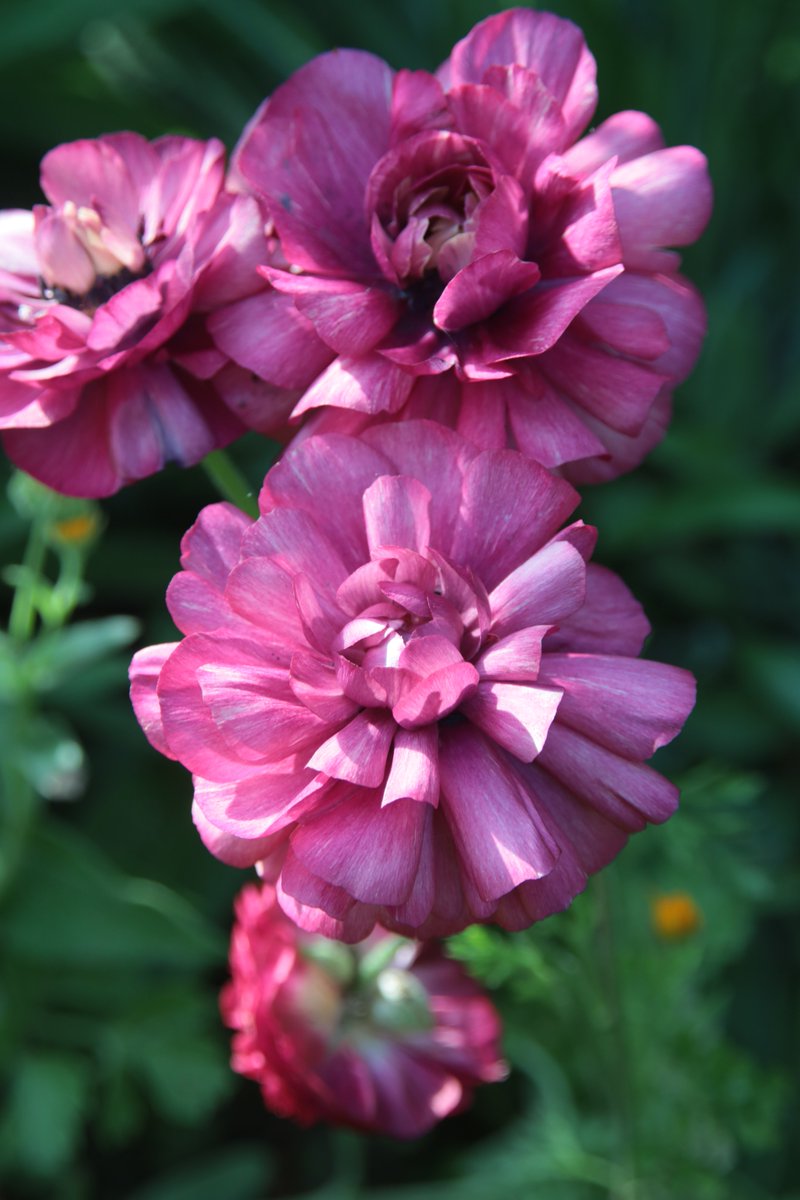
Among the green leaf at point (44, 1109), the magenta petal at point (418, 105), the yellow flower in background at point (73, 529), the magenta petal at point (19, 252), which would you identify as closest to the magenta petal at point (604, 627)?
the magenta petal at point (418, 105)

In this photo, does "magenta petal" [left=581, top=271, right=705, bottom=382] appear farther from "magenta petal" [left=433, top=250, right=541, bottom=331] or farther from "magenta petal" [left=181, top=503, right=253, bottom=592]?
"magenta petal" [left=181, top=503, right=253, bottom=592]

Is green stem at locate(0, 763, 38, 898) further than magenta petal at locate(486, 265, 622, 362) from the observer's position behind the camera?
Yes

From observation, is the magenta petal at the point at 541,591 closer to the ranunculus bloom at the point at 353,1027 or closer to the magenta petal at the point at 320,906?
the magenta petal at the point at 320,906

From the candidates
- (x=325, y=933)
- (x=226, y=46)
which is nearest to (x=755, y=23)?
(x=226, y=46)

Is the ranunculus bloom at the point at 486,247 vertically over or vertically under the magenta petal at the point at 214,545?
over

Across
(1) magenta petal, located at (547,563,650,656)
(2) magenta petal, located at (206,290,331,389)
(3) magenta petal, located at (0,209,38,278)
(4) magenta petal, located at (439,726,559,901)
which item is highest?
(3) magenta petal, located at (0,209,38,278)

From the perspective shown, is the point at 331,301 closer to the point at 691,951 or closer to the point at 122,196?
the point at 122,196

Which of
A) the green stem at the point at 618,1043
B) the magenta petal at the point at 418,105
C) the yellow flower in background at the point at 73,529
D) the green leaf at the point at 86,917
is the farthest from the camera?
the green leaf at the point at 86,917

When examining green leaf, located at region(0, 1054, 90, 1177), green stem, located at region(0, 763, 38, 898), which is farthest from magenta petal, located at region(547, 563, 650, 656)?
green leaf, located at region(0, 1054, 90, 1177)
